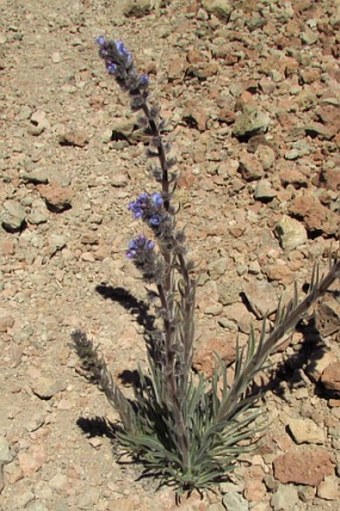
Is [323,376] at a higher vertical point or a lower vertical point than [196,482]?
higher

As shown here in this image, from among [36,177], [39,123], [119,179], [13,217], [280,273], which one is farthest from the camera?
[39,123]

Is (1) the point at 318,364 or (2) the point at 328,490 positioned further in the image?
(1) the point at 318,364

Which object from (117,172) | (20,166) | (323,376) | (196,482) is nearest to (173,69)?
(117,172)

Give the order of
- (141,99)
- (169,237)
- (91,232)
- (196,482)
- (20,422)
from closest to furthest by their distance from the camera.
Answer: (141,99) → (169,237) → (196,482) → (20,422) → (91,232)

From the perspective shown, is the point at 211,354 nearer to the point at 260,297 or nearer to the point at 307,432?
the point at 260,297

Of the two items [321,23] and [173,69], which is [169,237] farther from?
[321,23]

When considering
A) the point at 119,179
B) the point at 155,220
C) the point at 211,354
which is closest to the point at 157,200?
the point at 155,220
